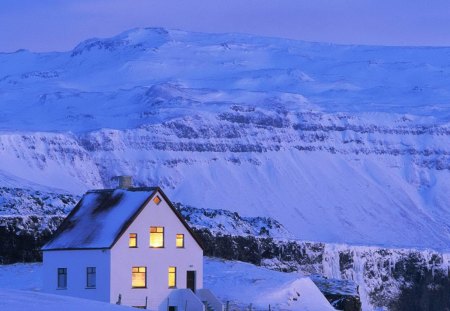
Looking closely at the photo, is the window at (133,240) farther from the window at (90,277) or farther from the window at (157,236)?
the window at (90,277)

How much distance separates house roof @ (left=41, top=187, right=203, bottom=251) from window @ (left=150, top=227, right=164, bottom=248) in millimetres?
1183

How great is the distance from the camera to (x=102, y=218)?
232ft

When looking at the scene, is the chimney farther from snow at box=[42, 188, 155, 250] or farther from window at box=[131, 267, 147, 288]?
window at box=[131, 267, 147, 288]

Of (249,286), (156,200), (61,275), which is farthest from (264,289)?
(61,275)

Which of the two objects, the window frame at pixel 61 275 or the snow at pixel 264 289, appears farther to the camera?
the snow at pixel 264 289

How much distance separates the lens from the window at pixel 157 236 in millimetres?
70075

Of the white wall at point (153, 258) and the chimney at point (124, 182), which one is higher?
the chimney at point (124, 182)

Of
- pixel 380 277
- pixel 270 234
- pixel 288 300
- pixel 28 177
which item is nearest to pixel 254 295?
pixel 288 300

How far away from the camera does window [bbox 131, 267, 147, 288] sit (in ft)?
227

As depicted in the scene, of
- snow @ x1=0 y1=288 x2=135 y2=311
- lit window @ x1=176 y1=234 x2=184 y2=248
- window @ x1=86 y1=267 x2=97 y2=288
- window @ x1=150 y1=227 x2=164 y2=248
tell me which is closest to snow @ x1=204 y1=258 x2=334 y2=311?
lit window @ x1=176 y1=234 x2=184 y2=248

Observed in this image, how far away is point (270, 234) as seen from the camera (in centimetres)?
12519

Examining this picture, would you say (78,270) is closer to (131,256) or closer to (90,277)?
(90,277)

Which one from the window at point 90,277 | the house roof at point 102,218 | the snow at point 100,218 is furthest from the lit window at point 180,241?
the window at point 90,277

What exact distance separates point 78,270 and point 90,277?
92cm
